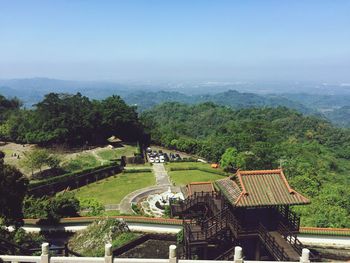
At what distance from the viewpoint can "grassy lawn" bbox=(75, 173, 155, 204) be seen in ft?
120

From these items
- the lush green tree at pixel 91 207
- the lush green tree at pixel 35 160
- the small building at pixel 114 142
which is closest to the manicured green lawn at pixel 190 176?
the lush green tree at pixel 91 207

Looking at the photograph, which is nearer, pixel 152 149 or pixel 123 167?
pixel 123 167

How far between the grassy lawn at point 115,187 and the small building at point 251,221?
677 inches

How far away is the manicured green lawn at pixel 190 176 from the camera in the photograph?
4440 cm

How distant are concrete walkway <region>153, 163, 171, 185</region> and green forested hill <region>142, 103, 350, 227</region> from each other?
9806mm

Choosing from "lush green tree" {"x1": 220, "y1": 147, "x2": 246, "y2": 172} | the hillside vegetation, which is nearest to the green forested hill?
"lush green tree" {"x1": 220, "y1": 147, "x2": 246, "y2": 172}

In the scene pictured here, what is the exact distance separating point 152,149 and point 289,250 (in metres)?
46.9

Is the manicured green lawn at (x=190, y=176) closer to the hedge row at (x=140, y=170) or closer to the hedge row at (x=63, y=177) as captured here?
the hedge row at (x=140, y=170)

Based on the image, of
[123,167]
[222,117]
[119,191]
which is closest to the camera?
[119,191]

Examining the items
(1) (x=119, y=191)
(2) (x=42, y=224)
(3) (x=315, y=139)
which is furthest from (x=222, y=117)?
(2) (x=42, y=224)

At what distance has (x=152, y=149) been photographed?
62.7m

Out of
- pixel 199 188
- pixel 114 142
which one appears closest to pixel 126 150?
pixel 114 142

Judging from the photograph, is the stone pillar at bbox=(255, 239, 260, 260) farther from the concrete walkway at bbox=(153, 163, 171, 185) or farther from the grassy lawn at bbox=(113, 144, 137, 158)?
the grassy lawn at bbox=(113, 144, 137, 158)

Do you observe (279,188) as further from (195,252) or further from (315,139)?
(315,139)
